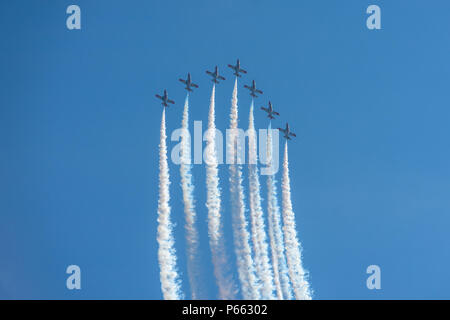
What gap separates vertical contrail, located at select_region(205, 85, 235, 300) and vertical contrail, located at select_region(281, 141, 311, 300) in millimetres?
4896

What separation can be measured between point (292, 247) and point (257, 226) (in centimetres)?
304

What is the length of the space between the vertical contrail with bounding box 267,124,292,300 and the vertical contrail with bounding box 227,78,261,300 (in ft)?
5.62

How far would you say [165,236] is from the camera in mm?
67688

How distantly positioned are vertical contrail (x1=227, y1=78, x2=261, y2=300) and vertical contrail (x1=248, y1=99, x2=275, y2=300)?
482 mm

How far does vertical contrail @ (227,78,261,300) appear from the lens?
65.7m

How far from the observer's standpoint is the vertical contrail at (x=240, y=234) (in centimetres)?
6569

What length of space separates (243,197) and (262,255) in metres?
4.65

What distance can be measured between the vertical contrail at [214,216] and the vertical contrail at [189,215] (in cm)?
116

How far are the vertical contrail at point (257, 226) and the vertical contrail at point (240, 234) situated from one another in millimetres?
482

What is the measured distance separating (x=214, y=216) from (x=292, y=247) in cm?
599
